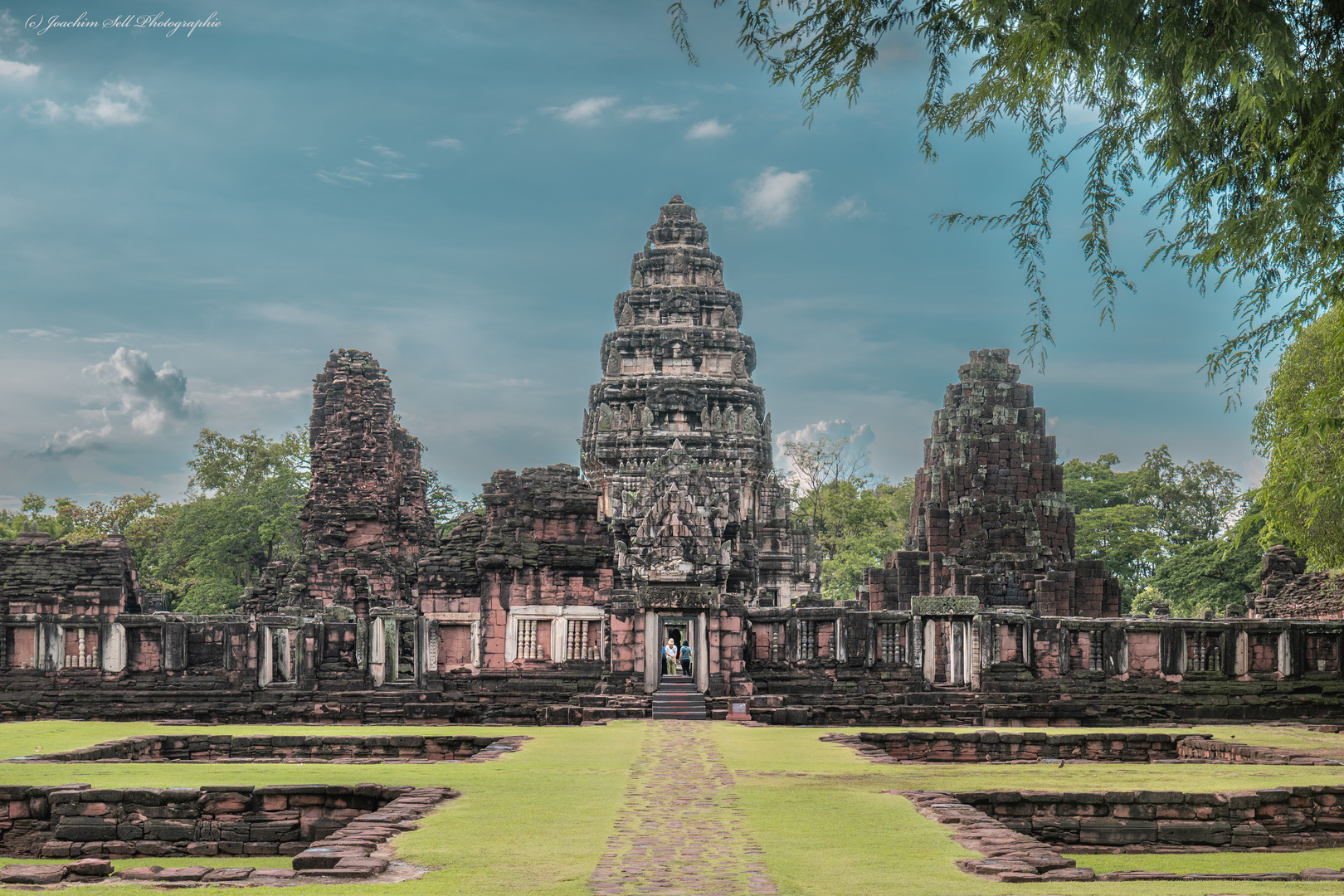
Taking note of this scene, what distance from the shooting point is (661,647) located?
23.4 m

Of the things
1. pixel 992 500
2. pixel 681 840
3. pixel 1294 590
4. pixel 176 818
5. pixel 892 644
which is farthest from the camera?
pixel 992 500

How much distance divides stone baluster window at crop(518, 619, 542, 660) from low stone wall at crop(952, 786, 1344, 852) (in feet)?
50.1

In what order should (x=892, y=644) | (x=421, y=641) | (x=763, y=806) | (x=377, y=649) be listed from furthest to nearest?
(x=377, y=649) → (x=421, y=641) → (x=892, y=644) → (x=763, y=806)

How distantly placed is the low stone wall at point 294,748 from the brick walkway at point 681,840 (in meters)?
2.98

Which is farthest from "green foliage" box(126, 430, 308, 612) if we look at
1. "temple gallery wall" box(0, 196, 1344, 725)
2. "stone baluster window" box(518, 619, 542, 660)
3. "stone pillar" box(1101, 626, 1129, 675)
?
"stone pillar" box(1101, 626, 1129, 675)

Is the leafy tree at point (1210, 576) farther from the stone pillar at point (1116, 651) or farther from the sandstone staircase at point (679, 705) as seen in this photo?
the sandstone staircase at point (679, 705)

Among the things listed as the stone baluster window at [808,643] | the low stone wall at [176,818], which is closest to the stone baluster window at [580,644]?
the stone baluster window at [808,643]

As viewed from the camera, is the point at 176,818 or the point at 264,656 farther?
the point at 264,656

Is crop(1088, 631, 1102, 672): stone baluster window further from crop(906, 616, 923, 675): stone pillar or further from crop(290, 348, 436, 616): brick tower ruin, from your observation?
crop(290, 348, 436, 616): brick tower ruin

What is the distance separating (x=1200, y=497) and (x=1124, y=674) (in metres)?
33.9

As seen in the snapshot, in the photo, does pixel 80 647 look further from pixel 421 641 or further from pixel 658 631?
pixel 658 631

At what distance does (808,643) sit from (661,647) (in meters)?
2.68

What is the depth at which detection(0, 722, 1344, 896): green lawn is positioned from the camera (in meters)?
7.78

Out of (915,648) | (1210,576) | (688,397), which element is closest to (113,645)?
(915,648)
